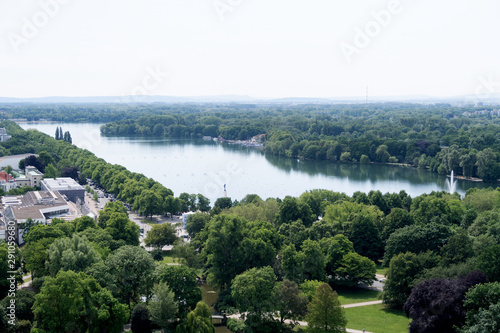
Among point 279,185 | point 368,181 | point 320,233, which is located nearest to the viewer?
point 320,233

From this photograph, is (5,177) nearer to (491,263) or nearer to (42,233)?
(42,233)

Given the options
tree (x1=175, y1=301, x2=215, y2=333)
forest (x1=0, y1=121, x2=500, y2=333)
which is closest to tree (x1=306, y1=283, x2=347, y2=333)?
forest (x1=0, y1=121, x2=500, y2=333)

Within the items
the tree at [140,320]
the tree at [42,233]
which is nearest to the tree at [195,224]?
the tree at [42,233]

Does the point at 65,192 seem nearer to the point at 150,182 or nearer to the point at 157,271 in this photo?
the point at 150,182

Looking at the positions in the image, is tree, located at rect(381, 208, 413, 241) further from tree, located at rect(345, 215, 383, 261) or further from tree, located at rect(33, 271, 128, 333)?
tree, located at rect(33, 271, 128, 333)

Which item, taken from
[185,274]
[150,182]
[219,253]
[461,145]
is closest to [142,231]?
[150,182]
